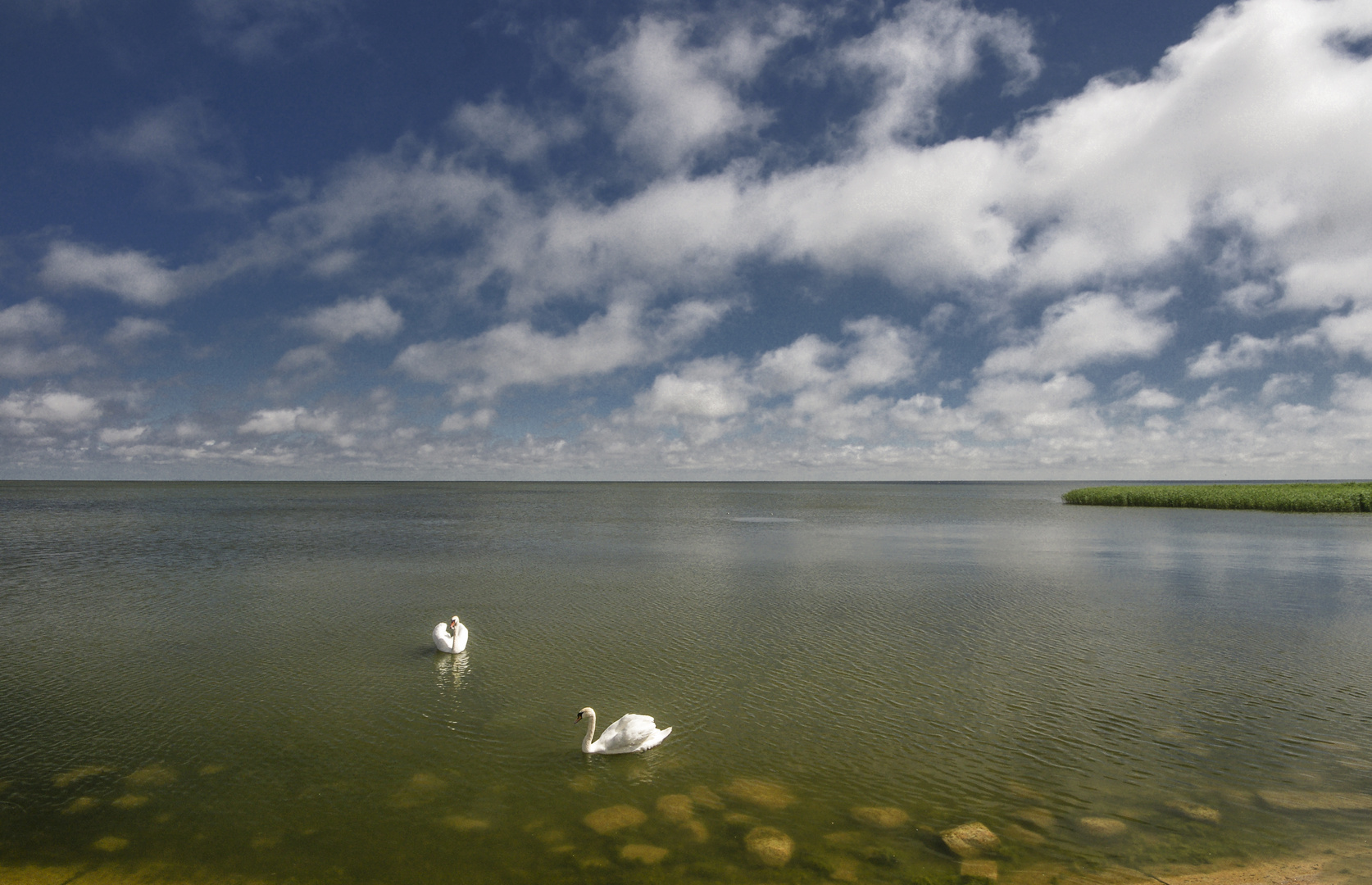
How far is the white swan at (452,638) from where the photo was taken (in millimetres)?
14570

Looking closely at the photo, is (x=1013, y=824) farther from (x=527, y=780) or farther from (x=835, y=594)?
(x=835, y=594)

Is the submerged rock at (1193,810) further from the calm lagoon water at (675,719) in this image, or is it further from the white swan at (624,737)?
the white swan at (624,737)

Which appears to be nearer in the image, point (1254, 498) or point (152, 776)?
point (152, 776)

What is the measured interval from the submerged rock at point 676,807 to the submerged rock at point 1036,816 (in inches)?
149

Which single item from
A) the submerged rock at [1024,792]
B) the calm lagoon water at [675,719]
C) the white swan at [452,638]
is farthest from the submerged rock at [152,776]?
the submerged rock at [1024,792]

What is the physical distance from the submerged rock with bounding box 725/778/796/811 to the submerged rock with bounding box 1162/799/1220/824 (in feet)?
14.8

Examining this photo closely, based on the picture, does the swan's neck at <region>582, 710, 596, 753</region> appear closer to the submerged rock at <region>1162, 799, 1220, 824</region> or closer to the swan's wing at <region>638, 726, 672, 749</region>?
the swan's wing at <region>638, 726, 672, 749</region>

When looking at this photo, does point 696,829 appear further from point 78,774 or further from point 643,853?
point 78,774

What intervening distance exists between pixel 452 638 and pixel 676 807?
27.1 ft

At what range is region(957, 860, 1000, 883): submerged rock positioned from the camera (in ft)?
21.8

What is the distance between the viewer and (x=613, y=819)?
7.83 m

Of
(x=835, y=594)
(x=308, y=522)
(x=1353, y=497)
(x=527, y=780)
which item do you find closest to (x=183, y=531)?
(x=308, y=522)

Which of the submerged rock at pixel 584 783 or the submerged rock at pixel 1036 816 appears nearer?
the submerged rock at pixel 1036 816

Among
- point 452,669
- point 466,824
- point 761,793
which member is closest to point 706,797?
point 761,793
